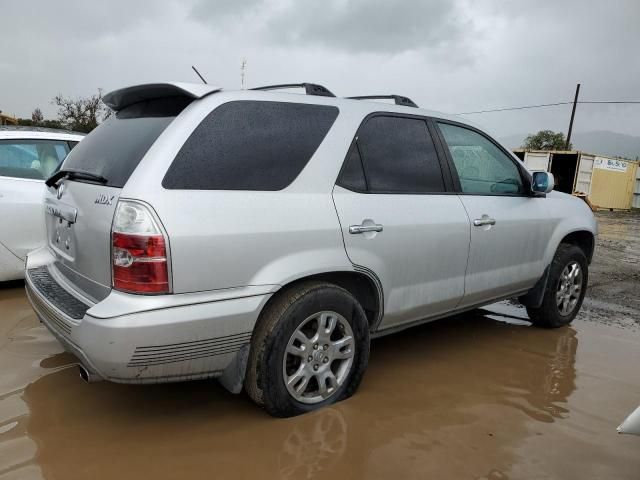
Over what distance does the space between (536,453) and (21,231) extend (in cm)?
455

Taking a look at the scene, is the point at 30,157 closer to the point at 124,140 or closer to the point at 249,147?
the point at 124,140

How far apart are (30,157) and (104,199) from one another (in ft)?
10.6

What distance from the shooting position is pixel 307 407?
2.77 m

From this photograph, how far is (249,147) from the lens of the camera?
8.43 ft

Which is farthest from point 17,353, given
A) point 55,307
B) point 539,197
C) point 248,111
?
point 539,197

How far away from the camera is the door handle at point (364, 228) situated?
111 inches

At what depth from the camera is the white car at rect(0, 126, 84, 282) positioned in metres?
4.75

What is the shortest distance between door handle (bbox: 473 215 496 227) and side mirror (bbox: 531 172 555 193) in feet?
2.30

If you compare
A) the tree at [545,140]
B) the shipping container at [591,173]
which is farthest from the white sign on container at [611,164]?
the tree at [545,140]

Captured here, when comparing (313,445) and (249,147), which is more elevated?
(249,147)

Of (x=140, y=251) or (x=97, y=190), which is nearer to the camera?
(x=140, y=251)

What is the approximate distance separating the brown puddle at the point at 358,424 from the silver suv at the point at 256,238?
280 millimetres

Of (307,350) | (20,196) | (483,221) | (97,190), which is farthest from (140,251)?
(20,196)

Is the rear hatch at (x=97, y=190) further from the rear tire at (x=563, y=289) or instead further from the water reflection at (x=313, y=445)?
the rear tire at (x=563, y=289)
